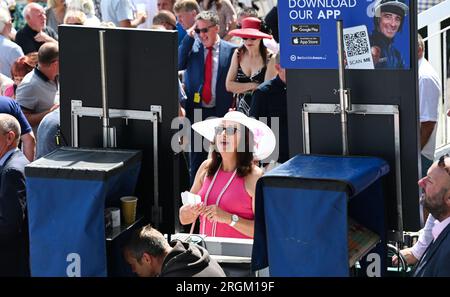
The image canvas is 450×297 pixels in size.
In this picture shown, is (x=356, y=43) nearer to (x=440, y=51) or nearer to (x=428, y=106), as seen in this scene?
(x=428, y=106)

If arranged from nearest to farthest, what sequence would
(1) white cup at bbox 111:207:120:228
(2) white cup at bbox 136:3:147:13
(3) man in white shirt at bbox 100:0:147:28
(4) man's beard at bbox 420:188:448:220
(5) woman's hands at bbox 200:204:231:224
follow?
(4) man's beard at bbox 420:188:448:220 → (1) white cup at bbox 111:207:120:228 → (5) woman's hands at bbox 200:204:231:224 → (3) man in white shirt at bbox 100:0:147:28 → (2) white cup at bbox 136:3:147:13

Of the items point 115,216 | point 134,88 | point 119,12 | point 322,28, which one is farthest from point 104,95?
point 119,12

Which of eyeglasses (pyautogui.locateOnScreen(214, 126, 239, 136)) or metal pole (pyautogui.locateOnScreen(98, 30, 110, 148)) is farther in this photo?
eyeglasses (pyautogui.locateOnScreen(214, 126, 239, 136))

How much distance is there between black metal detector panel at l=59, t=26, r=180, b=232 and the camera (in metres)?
5.55

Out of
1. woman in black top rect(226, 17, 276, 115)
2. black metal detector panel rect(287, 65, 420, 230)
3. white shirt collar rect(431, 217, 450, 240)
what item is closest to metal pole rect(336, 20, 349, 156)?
black metal detector panel rect(287, 65, 420, 230)

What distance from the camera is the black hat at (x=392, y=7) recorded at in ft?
16.7

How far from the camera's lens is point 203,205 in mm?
5895

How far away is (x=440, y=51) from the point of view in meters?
9.38

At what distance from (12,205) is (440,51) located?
5.09 meters

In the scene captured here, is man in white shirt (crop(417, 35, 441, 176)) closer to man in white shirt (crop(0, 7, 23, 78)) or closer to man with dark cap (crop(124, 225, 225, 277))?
man with dark cap (crop(124, 225, 225, 277))

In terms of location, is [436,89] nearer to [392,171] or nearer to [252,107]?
[252,107]

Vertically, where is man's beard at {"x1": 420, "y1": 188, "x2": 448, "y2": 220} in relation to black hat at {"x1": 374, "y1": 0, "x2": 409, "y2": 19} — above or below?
below

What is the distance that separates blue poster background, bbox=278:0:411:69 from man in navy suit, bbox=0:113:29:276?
5.62ft
